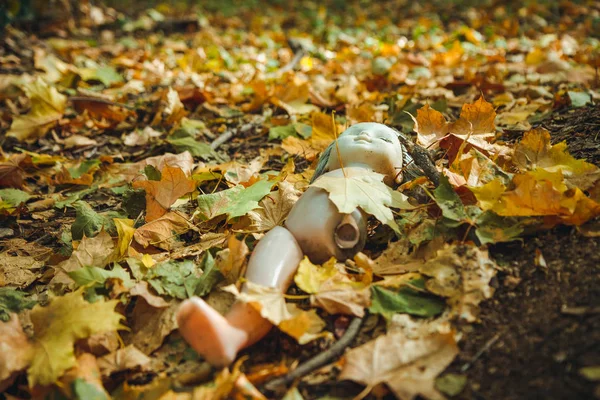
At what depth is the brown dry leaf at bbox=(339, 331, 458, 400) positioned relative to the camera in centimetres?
98

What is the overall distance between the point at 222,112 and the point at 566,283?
2.27 metres

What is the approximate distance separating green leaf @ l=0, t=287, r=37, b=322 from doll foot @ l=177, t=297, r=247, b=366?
0.59 meters

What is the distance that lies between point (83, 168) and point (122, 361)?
1.42m

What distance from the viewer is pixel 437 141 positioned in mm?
1687

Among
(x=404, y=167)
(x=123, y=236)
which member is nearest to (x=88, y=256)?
(x=123, y=236)

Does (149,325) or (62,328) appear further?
(149,325)

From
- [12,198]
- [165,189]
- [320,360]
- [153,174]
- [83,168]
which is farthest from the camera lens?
[83,168]

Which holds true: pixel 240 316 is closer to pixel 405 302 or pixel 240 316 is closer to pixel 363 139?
pixel 405 302

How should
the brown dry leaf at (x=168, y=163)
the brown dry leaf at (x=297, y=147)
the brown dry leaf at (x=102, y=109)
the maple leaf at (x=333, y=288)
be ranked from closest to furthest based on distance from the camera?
the maple leaf at (x=333, y=288) → the brown dry leaf at (x=168, y=163) → the brown dry leaf at (x=297, y=147) → the brown dry leaf at (x=102, y=109)

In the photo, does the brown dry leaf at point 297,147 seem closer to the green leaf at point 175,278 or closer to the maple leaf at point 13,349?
the green leaf at point 175,278

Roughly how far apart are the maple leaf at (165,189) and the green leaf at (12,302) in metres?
0.48

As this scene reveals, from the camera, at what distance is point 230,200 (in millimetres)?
1671

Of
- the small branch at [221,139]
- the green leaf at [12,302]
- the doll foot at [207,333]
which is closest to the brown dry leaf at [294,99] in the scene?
the small branch at [221,139]

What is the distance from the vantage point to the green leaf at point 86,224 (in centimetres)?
168
